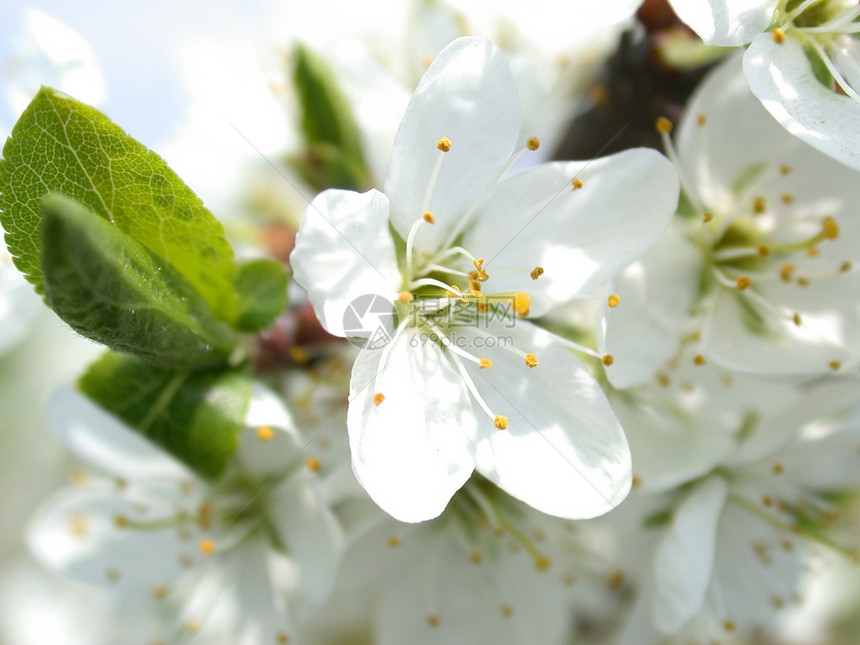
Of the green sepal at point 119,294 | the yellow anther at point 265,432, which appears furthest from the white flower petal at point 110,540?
the green sepal at point 119,294

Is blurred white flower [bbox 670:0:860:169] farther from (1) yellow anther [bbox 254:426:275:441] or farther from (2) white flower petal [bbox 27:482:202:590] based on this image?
(2) white flower petal [bbox 27:482:202:590]

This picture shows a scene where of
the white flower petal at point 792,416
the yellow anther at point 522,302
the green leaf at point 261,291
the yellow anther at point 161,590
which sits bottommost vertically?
the white flower petal at point 792,416

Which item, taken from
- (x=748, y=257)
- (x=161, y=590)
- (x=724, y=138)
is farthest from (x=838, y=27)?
(x=161, y=590)

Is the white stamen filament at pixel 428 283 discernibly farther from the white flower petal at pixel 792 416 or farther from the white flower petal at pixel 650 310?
the white flower petal at pixel 792 416

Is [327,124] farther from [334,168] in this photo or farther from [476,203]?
[476,203]

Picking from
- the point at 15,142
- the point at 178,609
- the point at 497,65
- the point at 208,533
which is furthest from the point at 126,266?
the point at 178,609
